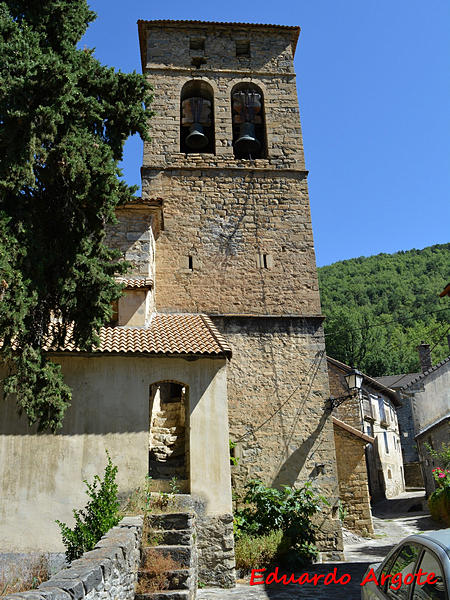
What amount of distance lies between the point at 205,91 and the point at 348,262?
205 feet

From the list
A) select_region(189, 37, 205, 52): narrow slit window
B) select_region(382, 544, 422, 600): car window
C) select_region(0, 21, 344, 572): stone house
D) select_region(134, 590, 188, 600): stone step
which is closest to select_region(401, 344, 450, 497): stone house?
select_region(0, 21, 344, 572): stone house

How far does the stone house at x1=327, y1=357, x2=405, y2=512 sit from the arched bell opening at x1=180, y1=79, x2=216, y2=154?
39.3ft

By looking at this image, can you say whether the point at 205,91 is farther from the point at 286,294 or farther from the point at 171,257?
the point at 286,294

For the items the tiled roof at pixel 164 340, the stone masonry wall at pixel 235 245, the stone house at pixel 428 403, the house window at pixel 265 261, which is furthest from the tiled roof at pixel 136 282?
the stone house at pixel 428 403

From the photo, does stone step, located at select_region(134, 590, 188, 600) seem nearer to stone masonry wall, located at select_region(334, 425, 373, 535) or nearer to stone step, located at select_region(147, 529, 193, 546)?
stone step, located at select_region(147, 529, 193, 546)

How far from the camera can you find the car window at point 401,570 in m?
3.59

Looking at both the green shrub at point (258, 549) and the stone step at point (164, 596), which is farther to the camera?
the green shrub at point (258, 549)

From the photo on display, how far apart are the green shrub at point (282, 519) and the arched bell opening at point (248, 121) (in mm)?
9390

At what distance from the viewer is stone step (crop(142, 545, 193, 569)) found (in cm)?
709

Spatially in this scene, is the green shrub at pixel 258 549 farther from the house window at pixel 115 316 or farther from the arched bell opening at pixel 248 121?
the arched bell opening at pixel 248 121

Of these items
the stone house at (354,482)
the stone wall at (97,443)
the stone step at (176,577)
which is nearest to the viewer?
the stone step at (176,577)

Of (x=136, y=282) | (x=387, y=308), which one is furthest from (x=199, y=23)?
(x=387, y=308)

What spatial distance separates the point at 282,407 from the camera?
12.3 m

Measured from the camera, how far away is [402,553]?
12.9 feet
